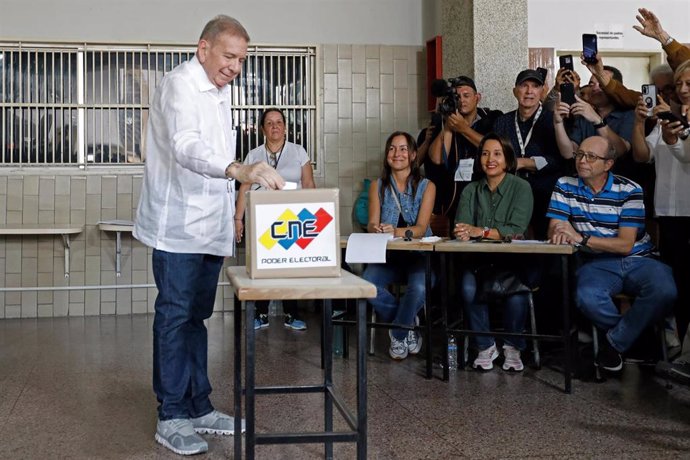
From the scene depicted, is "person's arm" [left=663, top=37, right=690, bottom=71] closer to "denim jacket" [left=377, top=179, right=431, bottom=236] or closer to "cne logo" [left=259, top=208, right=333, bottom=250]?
"denim jacket" [left=377, top=179, right=431, bottom=236]

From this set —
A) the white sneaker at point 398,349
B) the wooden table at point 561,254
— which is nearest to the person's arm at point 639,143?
the wooden table at point 561,254

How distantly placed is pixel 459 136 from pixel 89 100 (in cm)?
317

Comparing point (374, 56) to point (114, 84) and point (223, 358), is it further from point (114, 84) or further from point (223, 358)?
point (223, 358)

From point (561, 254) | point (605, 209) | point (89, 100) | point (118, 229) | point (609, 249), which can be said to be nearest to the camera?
point (561, 254)

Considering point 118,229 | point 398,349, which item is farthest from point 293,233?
point 118,229

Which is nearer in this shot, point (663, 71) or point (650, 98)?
point (650, 98)

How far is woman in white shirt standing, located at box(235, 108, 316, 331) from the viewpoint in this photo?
215 inches

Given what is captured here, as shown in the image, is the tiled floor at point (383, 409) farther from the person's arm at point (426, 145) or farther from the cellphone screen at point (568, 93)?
the cellphone screen at point (568, 93)

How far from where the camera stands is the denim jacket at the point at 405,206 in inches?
176

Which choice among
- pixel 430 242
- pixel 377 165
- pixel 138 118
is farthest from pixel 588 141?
pixel 138 118

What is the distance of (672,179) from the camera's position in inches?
153

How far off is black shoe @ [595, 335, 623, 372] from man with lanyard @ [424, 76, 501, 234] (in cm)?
135

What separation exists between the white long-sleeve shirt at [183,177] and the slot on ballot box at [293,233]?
0.39 meters

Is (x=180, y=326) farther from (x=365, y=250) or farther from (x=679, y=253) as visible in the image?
(x=679, y=253)
